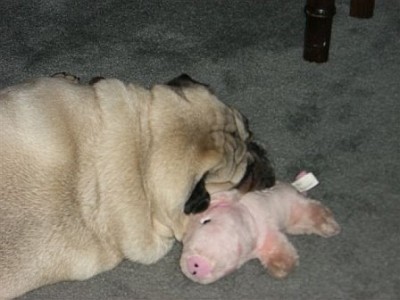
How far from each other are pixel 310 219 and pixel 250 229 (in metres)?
0.22

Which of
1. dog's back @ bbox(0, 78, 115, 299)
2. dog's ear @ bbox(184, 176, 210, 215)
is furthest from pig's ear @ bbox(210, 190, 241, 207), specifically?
dog's back @ bbox(0, 78, 115, 299)

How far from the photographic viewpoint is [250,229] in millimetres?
2008

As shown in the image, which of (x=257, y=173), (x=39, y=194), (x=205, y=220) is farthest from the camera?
(x=257, y=173)

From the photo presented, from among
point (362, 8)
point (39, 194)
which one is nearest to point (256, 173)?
point (39, 194)

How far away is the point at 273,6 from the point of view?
122 inches

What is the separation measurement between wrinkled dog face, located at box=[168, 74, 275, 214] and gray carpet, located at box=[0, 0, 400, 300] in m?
0.24

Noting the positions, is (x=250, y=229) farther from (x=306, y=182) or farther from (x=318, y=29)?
(x=318, y=29)

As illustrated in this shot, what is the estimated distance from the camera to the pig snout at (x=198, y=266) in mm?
1929

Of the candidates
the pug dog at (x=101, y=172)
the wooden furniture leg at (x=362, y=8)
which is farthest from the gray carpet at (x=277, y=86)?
the pug dog at (x=101, y=172)

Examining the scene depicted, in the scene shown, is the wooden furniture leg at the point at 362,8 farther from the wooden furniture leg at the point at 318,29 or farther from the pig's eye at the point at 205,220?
the pig's eye at the point at 205,220

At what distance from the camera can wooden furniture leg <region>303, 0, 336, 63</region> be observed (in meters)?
2.58

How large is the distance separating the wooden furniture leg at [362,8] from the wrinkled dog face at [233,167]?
3.63ft

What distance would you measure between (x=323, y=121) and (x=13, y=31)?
135 centimetres

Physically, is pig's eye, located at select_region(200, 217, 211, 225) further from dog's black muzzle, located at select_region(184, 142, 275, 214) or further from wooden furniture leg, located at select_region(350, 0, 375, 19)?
wooden furniture leg, located at select_region(350, 0, 375, 19)
